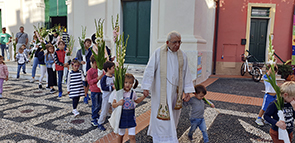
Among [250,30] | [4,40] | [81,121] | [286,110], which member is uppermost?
[250,30]

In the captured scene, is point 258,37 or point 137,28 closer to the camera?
point 137,28

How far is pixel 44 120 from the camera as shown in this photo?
15.4ft

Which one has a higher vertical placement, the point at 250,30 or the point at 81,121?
the point at 250,30

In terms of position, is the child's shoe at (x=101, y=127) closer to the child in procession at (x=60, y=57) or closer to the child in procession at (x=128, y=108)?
the child in procession at (x=128, y=108)

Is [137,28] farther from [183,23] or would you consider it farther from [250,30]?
[250,30]

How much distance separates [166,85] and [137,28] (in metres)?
7.49

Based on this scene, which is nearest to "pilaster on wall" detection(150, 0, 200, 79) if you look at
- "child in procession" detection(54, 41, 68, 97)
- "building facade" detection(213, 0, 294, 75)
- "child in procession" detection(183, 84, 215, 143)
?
"child in procession" detection(54, 41, 68, 97)

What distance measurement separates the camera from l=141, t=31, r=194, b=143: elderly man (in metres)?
3.43

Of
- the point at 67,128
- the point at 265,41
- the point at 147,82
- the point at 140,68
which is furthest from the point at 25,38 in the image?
the point at 265,41

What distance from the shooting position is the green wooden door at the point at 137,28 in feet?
33.9

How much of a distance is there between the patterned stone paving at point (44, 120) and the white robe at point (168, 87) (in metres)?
1.11

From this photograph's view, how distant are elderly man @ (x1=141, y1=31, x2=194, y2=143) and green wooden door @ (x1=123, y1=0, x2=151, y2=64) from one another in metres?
7.02

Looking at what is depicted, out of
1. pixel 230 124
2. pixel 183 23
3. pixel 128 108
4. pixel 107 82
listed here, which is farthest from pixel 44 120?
pixel 183 23

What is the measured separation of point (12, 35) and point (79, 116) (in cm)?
1144
